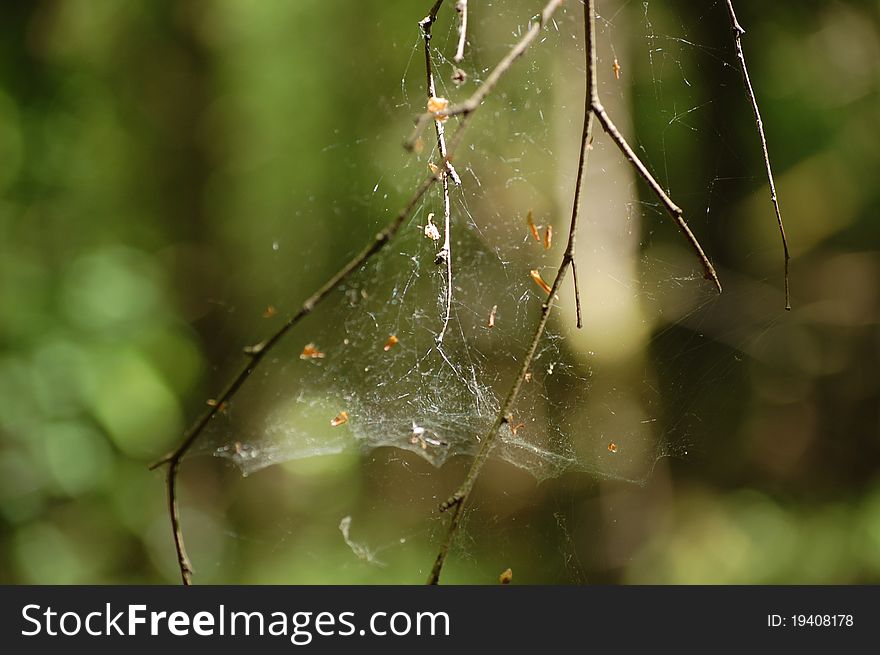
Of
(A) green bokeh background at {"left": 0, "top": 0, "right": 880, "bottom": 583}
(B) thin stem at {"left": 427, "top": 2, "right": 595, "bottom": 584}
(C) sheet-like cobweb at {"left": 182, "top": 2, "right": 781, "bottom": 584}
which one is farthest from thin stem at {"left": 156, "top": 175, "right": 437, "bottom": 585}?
(A) green bokeh background at {"left": 0, "top": 0, "right": 880, "bottom": 583}

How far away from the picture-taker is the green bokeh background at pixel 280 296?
8.84 ft

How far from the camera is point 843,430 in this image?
301 cm

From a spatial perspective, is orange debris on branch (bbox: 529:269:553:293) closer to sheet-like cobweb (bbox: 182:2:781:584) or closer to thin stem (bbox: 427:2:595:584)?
sheet-like cobweb (bbox: 182:2:781:584)

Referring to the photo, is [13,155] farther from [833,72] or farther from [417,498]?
[833,72]

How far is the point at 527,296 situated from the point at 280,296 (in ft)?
5.64

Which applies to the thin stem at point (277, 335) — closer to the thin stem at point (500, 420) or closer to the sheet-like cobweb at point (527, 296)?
the thin stem at point (500, 420)

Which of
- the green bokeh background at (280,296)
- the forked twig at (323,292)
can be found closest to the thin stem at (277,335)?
the forked twig at (323,292)

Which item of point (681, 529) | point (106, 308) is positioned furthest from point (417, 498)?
point (106, 308)

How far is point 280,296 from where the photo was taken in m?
→ 2.88

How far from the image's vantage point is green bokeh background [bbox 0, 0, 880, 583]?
270 centimetres

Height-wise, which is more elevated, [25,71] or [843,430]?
[25,71]

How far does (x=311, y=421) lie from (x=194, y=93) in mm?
2295

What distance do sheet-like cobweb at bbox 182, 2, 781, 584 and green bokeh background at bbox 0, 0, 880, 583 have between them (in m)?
0.50

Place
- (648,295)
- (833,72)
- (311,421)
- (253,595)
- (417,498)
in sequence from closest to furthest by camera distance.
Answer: (253,595) → (648,295) → (417,498) → (311,421) → (833,72)
